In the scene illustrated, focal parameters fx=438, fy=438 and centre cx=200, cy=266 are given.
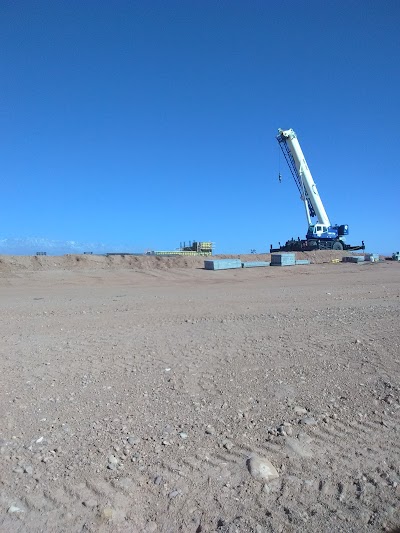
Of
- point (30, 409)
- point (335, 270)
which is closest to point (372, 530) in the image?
point (30, 409)

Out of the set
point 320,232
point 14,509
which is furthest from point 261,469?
point 320,232

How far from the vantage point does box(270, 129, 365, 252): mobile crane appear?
39.4 metres

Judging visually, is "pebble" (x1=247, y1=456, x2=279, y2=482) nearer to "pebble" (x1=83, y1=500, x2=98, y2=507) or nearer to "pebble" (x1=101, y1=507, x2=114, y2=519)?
"pebble" (x1=101, y1=507, x2=114, y2=519)

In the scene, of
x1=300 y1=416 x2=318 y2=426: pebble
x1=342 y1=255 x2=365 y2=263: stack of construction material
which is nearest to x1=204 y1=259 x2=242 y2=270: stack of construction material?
x1=342 y1=255 x2=365 y2=263: stack of construction material

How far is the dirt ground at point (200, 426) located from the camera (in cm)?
312

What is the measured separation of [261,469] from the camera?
354cm

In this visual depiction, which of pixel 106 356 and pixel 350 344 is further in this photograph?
pixel 350 344

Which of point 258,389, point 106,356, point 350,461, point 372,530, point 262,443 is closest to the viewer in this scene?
point 372,530

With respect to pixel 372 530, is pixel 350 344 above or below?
above

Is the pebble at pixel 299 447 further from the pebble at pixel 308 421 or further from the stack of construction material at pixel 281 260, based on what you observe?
the stack of construction material at pixel 281 260

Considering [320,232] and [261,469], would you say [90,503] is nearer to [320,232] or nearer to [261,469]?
[261,469]

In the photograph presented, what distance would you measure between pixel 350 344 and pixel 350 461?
11.5 ft

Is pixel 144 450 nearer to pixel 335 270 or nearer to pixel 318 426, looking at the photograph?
pixel 318 426

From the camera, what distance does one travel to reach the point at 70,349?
692 centimetres
